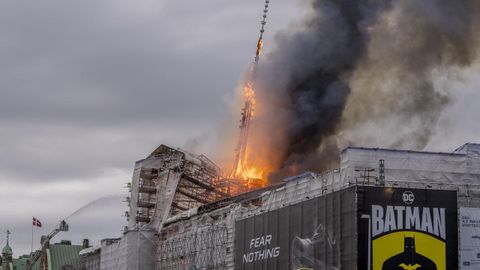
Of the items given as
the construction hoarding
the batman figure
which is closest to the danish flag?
the construction hoarding

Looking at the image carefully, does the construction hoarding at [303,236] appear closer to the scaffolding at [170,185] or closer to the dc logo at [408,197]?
the dc logo at [408,197]

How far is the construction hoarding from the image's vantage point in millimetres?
86062

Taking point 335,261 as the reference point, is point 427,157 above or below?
above

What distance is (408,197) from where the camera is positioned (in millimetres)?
86000

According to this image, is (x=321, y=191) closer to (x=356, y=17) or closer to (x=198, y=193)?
(x=356, y=17)

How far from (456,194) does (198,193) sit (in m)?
57.5

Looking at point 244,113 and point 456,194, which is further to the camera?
point 244,113

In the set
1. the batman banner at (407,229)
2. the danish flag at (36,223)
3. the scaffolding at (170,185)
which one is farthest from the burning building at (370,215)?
the danish flag at (36,223)

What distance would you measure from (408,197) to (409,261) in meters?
5.09

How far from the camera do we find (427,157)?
89875mm

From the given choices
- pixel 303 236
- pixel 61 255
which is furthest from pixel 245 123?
pixel 61 255

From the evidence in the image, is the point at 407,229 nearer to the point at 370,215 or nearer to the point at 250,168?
the point at 370,215

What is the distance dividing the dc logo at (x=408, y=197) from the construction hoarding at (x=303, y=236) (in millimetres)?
4122

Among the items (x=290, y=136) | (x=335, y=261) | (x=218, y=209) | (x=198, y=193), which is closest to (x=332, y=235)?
(x=335, y=261)
